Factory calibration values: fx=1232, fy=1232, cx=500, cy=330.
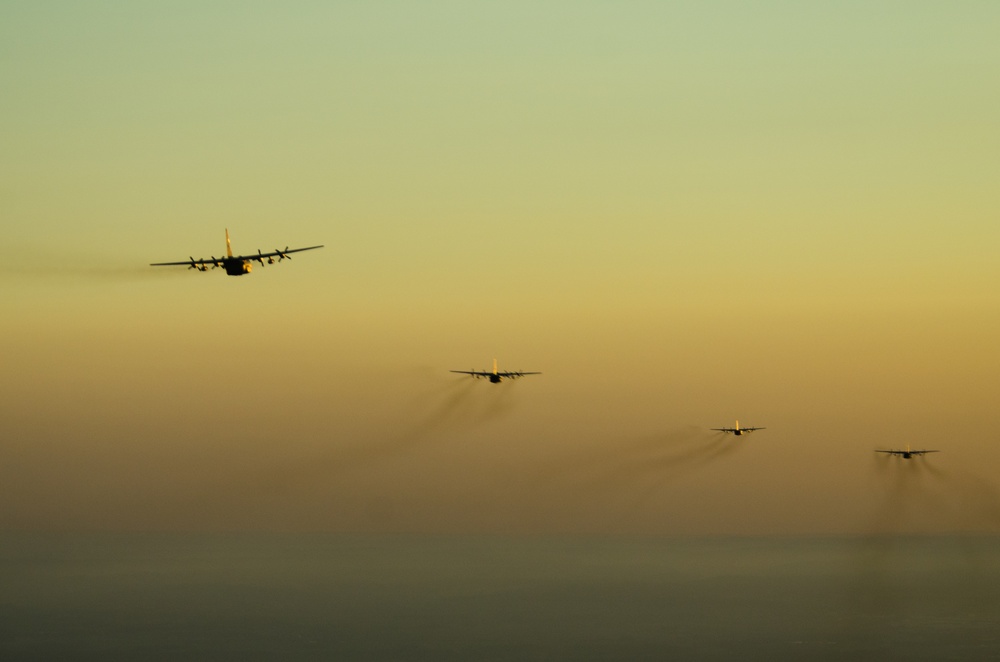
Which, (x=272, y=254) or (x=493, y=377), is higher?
(x=272, y=254)

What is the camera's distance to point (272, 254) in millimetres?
148125

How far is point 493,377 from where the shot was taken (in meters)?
184

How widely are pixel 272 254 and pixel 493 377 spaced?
4747cm

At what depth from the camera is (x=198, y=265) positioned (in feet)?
484

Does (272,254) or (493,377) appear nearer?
(272,254)

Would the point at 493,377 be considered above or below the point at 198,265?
below

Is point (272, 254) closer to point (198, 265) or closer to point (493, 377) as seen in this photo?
point (198, 265)

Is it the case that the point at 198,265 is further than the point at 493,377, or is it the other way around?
the point at 493,377

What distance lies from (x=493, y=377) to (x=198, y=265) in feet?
173

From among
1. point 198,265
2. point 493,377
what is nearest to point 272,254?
point 198,265
